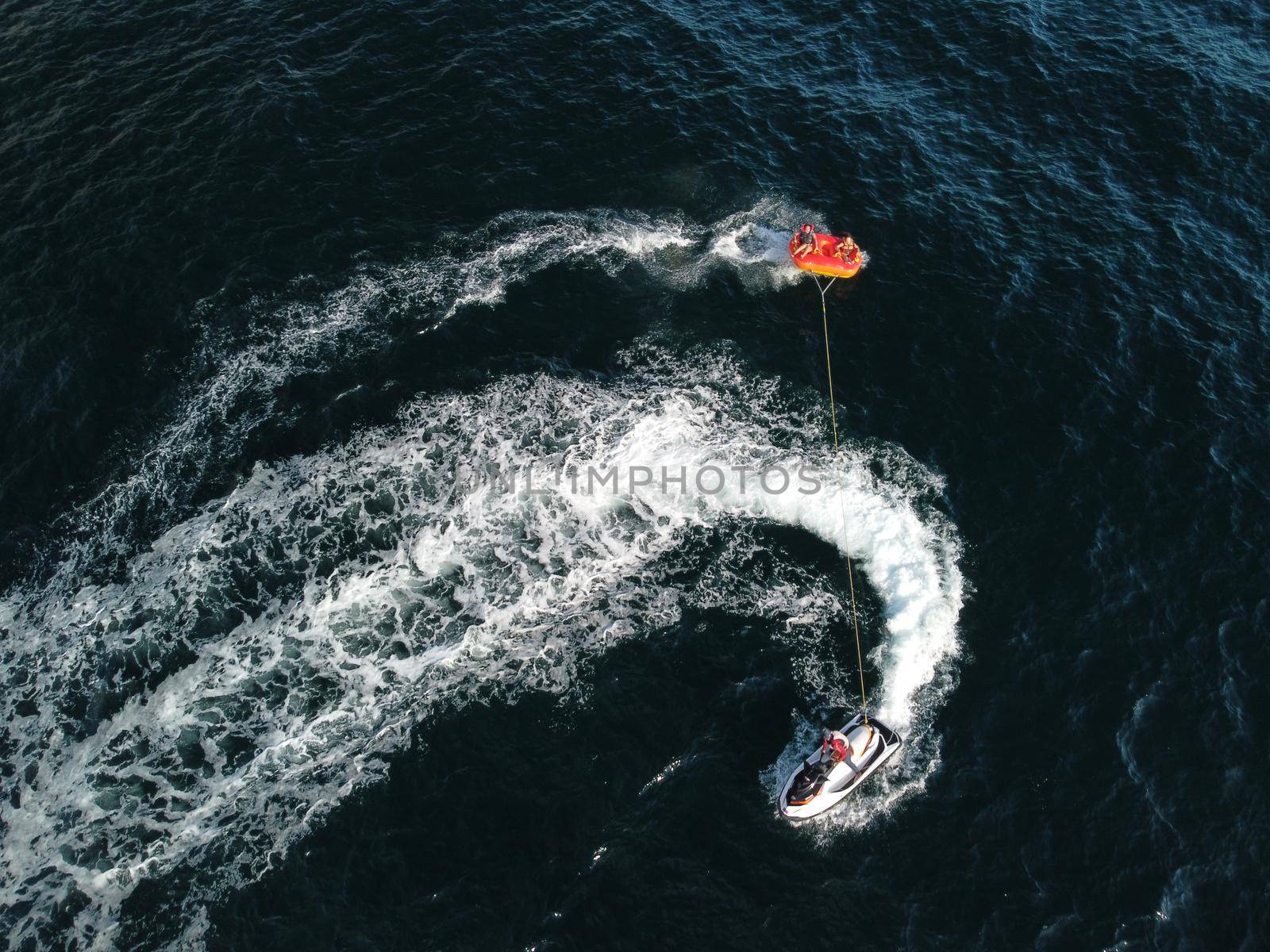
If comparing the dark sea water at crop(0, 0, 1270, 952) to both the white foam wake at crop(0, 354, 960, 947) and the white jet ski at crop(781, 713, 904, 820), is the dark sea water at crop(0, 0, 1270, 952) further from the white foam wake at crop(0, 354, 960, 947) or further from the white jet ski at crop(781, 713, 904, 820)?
the white jet ski at crop(781, 713, 904, 820)

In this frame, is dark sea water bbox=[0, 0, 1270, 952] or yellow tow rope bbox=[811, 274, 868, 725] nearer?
dark sea water bbox=[0, 0, 1270, 952]

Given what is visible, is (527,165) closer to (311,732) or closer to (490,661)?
(490,661)

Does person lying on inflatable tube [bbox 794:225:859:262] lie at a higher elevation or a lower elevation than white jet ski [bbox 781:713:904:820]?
higher

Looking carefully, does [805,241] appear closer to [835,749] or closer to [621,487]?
[621,487]

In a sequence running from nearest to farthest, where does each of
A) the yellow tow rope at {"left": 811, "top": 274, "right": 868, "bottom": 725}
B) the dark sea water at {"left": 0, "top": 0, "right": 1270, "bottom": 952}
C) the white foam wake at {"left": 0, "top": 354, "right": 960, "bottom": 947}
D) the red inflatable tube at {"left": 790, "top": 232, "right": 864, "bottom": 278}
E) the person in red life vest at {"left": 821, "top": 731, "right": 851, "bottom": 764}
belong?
the dark sea water at {"left": 0, "top": 0, "right": 1270, "bottom": 952}
the white foam wake at {"left": 0, "top": 354, "right": 960, "bottom": 947}
the person in red life vest at {"left": 821, "top": 731, "right": 851, "bottom": 764}
the yellow tow rope at {"left": 811, "top": 274, "right": 868, "bottom": 725}
the red inflatable tube at {"left": 790, "top": 232, "right": 864, "bottom": 278}

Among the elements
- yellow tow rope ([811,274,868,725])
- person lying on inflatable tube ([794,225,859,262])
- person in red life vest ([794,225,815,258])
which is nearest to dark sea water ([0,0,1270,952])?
yellow tow rope ([811,274,868,725])

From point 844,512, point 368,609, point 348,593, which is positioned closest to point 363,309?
point 348,593

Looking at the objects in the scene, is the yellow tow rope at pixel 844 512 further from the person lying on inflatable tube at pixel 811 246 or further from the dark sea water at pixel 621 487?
the person lying on inflatable tube at pixel 811 246
